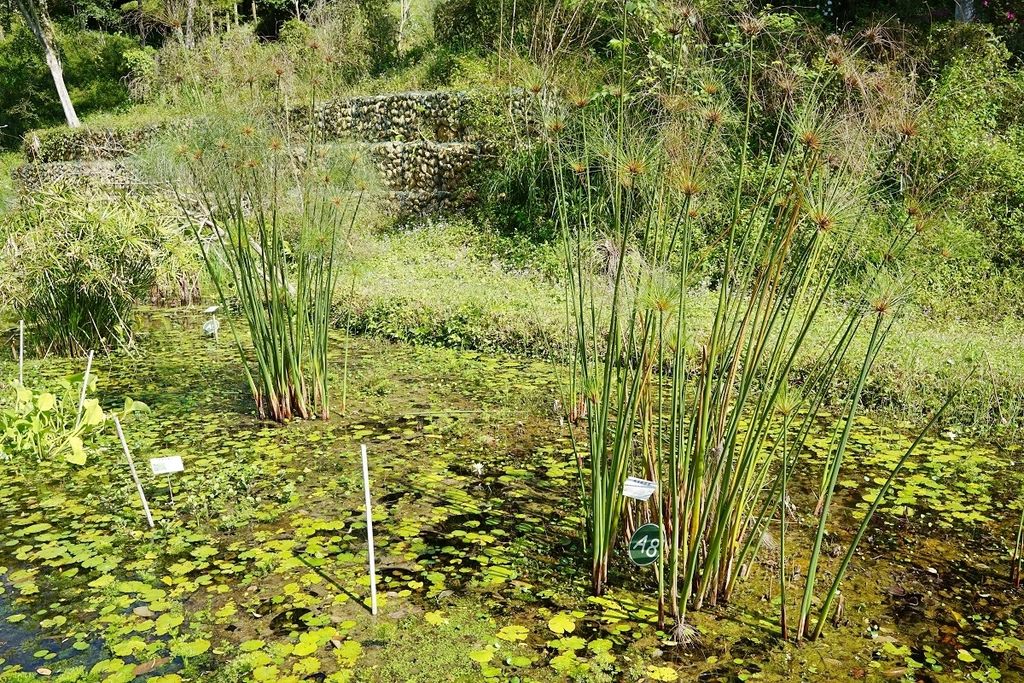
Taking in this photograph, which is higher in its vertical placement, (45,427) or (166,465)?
(166,465)

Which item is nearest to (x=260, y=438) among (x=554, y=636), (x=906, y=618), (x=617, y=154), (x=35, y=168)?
(x=554, y=636)

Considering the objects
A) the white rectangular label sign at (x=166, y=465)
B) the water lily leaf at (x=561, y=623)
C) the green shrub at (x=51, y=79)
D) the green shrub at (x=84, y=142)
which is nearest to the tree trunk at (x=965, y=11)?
the water lily leaf at (x=561, y=623)

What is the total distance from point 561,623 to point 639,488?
0.50 metres

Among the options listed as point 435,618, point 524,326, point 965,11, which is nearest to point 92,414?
point 435,618

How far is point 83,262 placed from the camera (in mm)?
5629

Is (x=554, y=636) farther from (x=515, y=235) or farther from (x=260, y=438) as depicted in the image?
(x=515, y=235)

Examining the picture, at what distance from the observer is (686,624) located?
2465mm

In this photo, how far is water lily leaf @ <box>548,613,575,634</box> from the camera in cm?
249

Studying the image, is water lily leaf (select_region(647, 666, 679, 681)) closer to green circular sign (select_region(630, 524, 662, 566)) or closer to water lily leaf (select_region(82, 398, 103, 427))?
green circular sign (select_region(630, 524, 662, 566))

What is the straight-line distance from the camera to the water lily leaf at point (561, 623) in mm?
2486

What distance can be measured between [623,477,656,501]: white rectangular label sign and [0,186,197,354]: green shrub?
4484 millimetres

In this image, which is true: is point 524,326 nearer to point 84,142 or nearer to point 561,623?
point 561,623

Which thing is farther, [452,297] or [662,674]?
[452,297]

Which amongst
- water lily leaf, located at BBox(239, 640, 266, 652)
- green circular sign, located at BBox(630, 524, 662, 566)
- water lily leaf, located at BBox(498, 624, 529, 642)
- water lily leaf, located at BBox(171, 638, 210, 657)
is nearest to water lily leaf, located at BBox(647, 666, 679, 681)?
green circular sign, located at BBox(630, 524, 662, 566)
